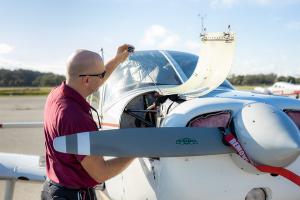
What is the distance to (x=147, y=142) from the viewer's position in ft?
9.59

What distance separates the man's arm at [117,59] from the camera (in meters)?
4.10

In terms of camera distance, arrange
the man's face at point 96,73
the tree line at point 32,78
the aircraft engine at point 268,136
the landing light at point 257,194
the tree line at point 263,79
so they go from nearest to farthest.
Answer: the aircraft engine at point 268,136, the man's face at point 96,73, the landing light at point 257,194, the tree line at point 263,79, the tree line at point 32,78

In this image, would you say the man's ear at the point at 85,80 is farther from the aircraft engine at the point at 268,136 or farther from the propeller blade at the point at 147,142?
the aircraft engine at the point at 268,136

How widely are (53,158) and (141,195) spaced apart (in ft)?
3.40

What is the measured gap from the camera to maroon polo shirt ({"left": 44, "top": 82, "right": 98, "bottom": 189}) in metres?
2.73

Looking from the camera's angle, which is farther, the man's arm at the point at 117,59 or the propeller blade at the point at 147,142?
the man's arm at the point at 117,59

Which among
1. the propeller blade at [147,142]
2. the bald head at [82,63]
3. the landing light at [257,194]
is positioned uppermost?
the bald head at [82,63]

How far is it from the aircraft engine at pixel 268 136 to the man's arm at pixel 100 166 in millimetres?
911

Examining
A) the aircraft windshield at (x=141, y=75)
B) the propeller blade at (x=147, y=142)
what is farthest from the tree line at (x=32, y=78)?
the propeller blade at (x=147, y=142)

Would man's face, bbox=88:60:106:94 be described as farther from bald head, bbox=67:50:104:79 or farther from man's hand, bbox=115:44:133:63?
man's hand, bbox=115:44:133:63

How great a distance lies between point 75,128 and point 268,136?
133 centimetres

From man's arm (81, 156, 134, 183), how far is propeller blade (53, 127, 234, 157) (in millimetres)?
50

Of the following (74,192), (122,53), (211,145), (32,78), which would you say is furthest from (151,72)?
(32,78)

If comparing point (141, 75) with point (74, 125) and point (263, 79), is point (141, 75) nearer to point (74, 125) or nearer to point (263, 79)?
point (74, 125)
